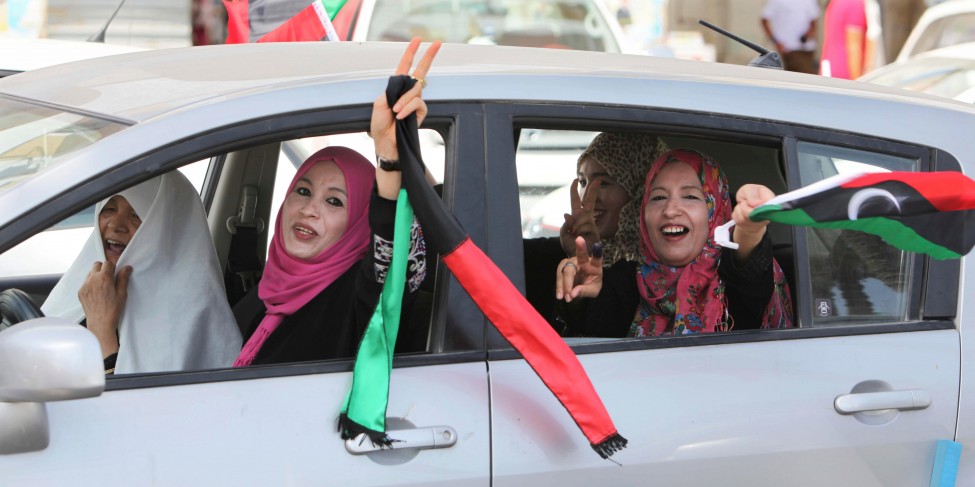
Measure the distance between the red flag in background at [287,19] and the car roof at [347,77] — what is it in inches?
72.4

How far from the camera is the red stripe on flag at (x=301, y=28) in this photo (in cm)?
486

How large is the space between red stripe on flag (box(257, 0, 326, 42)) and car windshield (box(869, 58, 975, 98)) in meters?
4.21

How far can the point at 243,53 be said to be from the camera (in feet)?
9.45

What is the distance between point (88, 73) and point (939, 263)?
77.9 inches

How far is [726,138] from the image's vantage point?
2656 mm

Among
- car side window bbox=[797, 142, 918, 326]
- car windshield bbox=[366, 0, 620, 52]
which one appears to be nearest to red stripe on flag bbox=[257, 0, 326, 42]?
car side window bbox=[797, 142, 918, 326]

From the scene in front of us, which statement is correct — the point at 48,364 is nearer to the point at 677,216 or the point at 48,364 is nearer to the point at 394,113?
the point at 394,113

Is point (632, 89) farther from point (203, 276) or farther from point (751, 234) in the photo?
point (203, 276)

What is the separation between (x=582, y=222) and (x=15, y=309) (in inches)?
60.9

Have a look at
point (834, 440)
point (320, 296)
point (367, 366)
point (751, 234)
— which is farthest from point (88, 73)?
point (834, 440)

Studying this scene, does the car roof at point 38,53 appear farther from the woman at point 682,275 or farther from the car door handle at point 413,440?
the car door handle at point 413,440

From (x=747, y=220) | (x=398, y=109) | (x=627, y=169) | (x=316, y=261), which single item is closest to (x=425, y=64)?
(x=398, y=109)

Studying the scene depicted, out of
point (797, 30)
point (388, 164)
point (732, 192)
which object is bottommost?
point (388, 164)

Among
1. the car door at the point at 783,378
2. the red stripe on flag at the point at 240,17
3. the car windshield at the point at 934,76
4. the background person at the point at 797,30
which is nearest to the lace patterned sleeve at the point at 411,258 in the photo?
the car door at the point at 783,378
